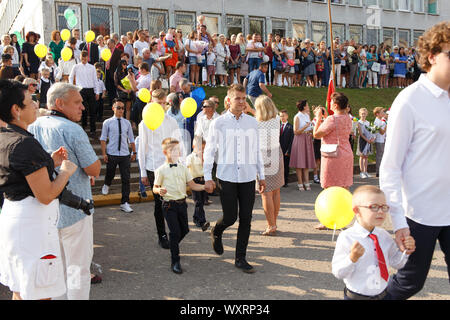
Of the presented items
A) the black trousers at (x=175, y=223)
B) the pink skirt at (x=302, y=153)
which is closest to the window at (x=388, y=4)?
the pink skirt at (x=302, y=153)

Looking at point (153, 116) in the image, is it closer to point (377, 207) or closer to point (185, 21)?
point (377, 207)

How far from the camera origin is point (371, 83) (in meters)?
22.8

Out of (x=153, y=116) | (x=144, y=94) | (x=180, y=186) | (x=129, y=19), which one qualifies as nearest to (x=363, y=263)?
(x=180, y=186)

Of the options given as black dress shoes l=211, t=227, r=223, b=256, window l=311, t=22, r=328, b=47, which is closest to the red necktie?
black dress shoes l=211, t=227, r=223, b=256

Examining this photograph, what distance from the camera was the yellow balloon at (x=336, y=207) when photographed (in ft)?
11.8

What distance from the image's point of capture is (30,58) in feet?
43.8

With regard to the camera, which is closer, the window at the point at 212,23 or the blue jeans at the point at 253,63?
the blue jeans at the point at 253,63

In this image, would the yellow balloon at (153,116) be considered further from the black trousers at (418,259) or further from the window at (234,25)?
the window at (234,25)

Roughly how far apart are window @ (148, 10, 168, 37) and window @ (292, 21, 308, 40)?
9.74m

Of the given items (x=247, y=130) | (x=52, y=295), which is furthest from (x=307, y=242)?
(x=52, y=295)

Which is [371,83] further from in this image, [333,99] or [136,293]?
[136,293]

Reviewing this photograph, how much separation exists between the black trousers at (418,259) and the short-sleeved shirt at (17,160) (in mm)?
2432

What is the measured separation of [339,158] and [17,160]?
489 cm

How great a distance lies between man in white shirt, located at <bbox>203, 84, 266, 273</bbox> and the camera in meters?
4.94
